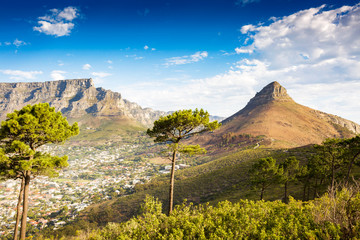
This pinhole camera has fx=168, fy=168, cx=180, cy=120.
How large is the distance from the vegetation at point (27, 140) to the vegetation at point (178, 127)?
27.8ft

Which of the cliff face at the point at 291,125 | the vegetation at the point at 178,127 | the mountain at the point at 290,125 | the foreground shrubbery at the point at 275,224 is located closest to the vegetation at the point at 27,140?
the foreground shrubbery at the point at 275,224

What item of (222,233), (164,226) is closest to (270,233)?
(222,233)

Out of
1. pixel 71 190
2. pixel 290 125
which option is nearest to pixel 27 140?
pixel 71 190

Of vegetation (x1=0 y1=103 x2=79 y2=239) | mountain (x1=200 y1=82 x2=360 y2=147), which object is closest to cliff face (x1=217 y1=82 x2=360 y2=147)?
mountain (x1=200 y1=82 x2=360 y2=147)

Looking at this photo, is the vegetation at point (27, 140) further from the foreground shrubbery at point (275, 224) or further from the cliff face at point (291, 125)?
the cliff face at point (291, 125)

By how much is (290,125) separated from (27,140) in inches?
6822

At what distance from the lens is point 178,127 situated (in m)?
17.2

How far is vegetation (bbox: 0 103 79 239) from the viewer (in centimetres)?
1220

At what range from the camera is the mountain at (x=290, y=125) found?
129750mm

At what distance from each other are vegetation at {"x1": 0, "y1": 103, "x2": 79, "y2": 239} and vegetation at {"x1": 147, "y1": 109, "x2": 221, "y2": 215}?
8.49m

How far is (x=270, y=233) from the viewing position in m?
6.81

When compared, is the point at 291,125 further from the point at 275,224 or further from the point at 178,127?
the point at 275,224

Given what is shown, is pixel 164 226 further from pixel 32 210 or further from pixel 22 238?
pixel 32 210

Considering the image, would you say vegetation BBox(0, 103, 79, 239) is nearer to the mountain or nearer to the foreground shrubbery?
the foreground shrubbery
